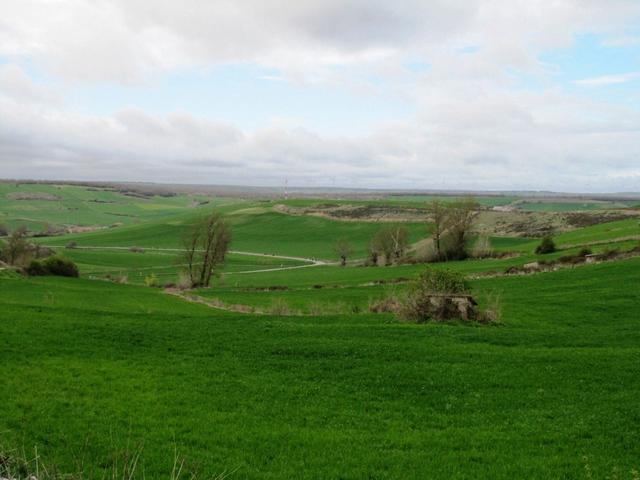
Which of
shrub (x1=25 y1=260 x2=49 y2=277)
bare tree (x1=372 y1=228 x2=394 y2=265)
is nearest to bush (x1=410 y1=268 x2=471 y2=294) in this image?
shrub (x1=25 y1=260 x2=49 y2=277)

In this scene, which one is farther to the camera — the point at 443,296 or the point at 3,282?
the point at 3,282

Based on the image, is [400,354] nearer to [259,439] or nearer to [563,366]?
[563,366]

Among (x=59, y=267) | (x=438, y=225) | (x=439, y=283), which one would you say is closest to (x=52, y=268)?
(x=59, y=267)

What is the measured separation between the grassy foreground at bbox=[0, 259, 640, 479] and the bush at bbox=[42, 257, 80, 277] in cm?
3133

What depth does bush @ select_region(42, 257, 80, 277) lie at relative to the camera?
56.9m

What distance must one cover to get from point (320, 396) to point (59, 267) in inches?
1963

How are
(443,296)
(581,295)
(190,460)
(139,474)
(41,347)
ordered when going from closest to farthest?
(139,474) < (190,460) < (41,347) < (443,296) < (581,295)

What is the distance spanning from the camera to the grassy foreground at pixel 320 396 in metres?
11.8

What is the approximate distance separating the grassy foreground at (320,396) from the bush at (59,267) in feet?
103

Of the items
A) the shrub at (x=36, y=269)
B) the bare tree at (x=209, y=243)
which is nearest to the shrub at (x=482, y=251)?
the bare tree at (x=209, y=243)

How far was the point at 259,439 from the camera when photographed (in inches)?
510

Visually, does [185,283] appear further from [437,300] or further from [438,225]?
[437,300]

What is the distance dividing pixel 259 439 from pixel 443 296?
55.5 ft

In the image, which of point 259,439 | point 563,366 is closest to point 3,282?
point 259,439
